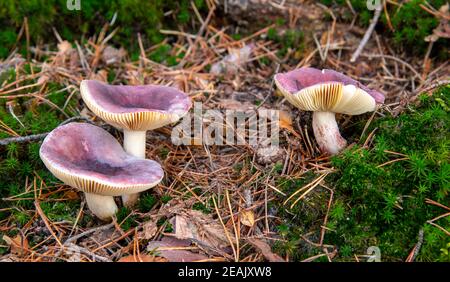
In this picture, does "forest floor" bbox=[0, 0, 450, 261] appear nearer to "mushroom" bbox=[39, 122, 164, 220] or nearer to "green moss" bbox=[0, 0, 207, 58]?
"mushroom" bbox=[39, 122, 164, 220]

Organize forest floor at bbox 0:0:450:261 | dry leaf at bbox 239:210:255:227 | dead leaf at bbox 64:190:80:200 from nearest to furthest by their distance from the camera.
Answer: forest floor at bbox 0:0:450:261, dry leaf at bbox 239:210:255:227, dead leaf at bbox 64:190:80:200

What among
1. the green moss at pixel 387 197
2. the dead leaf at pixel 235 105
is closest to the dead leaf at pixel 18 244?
the green moss at pixel 387 197

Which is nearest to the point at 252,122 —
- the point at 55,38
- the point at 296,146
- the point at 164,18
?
the point at 296,146

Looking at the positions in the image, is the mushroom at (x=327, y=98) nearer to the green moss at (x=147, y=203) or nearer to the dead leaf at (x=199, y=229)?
the dead leaf at (x=199, y=229)

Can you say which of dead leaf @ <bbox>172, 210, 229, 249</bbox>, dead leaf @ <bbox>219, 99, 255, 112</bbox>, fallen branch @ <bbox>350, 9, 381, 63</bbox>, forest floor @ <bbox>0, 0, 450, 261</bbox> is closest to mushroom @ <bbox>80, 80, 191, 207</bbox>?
forest floor @ <bbox>0, 0, 450, 261</bbox>

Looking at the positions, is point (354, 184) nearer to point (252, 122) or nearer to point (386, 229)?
point (386, 229)

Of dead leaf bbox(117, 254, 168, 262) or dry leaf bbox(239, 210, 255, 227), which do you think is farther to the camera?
dry leaf bbox(239, 210, 255, 227)

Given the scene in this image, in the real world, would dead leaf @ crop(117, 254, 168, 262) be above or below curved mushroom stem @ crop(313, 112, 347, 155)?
below

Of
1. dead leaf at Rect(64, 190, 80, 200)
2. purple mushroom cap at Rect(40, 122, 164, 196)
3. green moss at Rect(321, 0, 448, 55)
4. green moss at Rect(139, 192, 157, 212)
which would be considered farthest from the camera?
green moss at Rect(321, 0, 448, 55)
